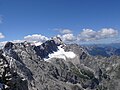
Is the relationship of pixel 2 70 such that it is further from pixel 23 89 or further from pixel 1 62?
pixel 23 89

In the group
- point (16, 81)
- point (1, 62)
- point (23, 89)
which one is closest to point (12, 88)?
point (16, 81)

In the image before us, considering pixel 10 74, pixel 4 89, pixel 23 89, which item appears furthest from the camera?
pixel 23 89

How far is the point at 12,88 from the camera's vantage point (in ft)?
203

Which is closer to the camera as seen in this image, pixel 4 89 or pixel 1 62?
pixel 4 89

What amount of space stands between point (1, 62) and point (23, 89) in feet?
41.2

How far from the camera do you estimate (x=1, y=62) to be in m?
64.1

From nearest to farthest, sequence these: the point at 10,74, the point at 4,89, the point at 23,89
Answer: the point at 4,89
the point at 10,74
the point at 23,89

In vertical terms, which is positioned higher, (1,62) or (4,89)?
(1,62)

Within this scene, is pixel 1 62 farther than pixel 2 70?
Yes

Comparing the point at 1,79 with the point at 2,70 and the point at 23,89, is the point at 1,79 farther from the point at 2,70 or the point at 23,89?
the point at 23,89

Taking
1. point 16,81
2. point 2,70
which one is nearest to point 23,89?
point 16,81

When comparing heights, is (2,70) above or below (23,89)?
above

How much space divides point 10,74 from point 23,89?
511 inches

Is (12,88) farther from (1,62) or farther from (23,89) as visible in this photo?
(23,89)
